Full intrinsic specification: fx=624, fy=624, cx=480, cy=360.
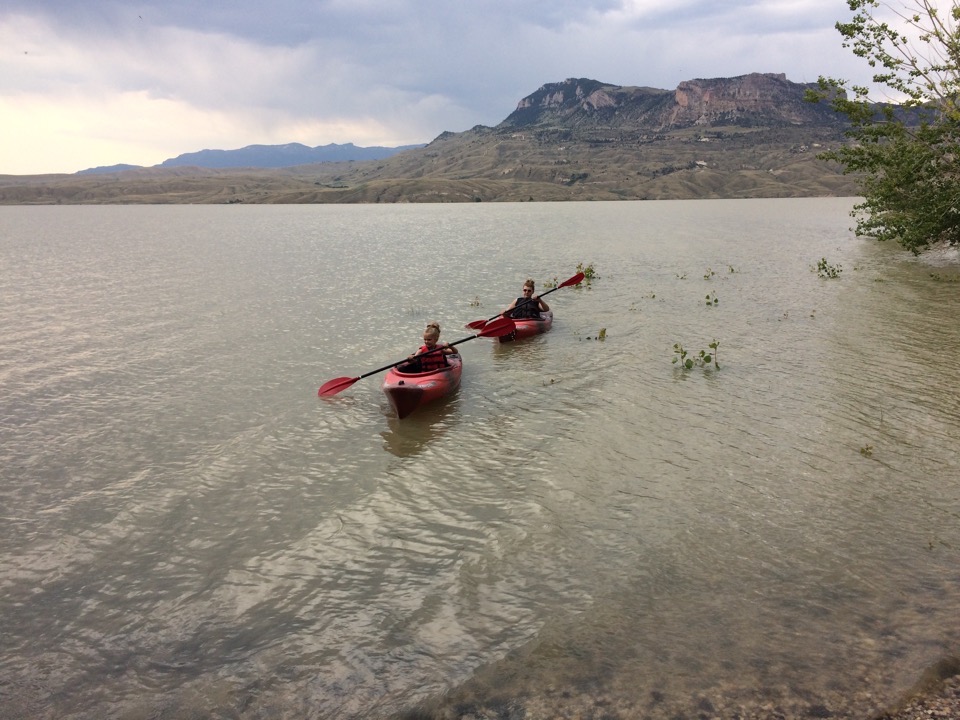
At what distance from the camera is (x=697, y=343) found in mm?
21484

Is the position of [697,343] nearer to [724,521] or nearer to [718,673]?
[724,521]

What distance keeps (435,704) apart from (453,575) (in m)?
2.28

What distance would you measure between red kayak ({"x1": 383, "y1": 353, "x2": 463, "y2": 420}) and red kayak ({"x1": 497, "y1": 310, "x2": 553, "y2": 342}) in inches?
269

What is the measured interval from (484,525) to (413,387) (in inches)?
215

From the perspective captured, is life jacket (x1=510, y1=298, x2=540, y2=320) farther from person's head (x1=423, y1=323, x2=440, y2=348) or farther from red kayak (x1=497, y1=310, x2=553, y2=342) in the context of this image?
person's head (x1=423, y1=323, x2=440, y2=348)

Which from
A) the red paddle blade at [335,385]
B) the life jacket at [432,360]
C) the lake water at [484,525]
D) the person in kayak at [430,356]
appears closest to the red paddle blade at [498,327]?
the lake water at [484,525]

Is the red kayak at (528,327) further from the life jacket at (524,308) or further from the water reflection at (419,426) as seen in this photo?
the water reflection at (419,426)

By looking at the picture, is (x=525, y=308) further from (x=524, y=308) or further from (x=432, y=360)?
(x=432, y=360)

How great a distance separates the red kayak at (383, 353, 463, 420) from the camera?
47.5 ft

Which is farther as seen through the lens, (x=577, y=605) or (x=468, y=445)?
(x=468, y=445)

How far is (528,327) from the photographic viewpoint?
23109 millimetres

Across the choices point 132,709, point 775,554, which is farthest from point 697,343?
point 132,709

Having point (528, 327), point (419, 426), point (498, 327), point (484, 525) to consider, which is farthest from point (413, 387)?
point (528, 327)

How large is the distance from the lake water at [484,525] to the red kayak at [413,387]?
0.40 metres
